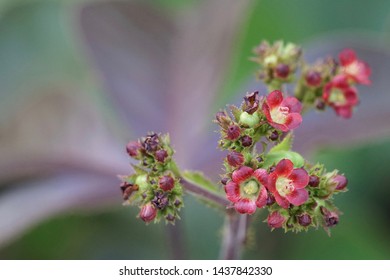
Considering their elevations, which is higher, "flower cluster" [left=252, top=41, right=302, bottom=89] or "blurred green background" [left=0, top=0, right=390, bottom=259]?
"blurred green background" [left=0, top=0, right=390, bottom=259]

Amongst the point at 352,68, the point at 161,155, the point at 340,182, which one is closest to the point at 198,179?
the point at 161,155

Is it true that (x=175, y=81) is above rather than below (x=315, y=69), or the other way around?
above

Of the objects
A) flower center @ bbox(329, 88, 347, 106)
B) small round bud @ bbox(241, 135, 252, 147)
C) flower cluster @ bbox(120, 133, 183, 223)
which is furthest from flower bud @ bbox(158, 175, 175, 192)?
flower center @ bbox(329, 88, 347, 106)

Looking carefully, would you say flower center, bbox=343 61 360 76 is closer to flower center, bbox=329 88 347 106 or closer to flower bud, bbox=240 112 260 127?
flower center, bbox=329 88 347 106

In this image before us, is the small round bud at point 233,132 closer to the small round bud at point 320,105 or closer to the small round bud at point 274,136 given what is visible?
the small round bud at point 274,136

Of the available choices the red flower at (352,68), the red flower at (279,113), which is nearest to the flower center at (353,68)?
the red flower at (352,68)

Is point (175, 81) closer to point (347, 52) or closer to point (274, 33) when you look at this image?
point (274, 33)

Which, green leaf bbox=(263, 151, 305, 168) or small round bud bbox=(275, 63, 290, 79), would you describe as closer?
green leaf bbox=(263, 151, 305, 168)

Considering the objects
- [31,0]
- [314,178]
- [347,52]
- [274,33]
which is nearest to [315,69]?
[347,52]
